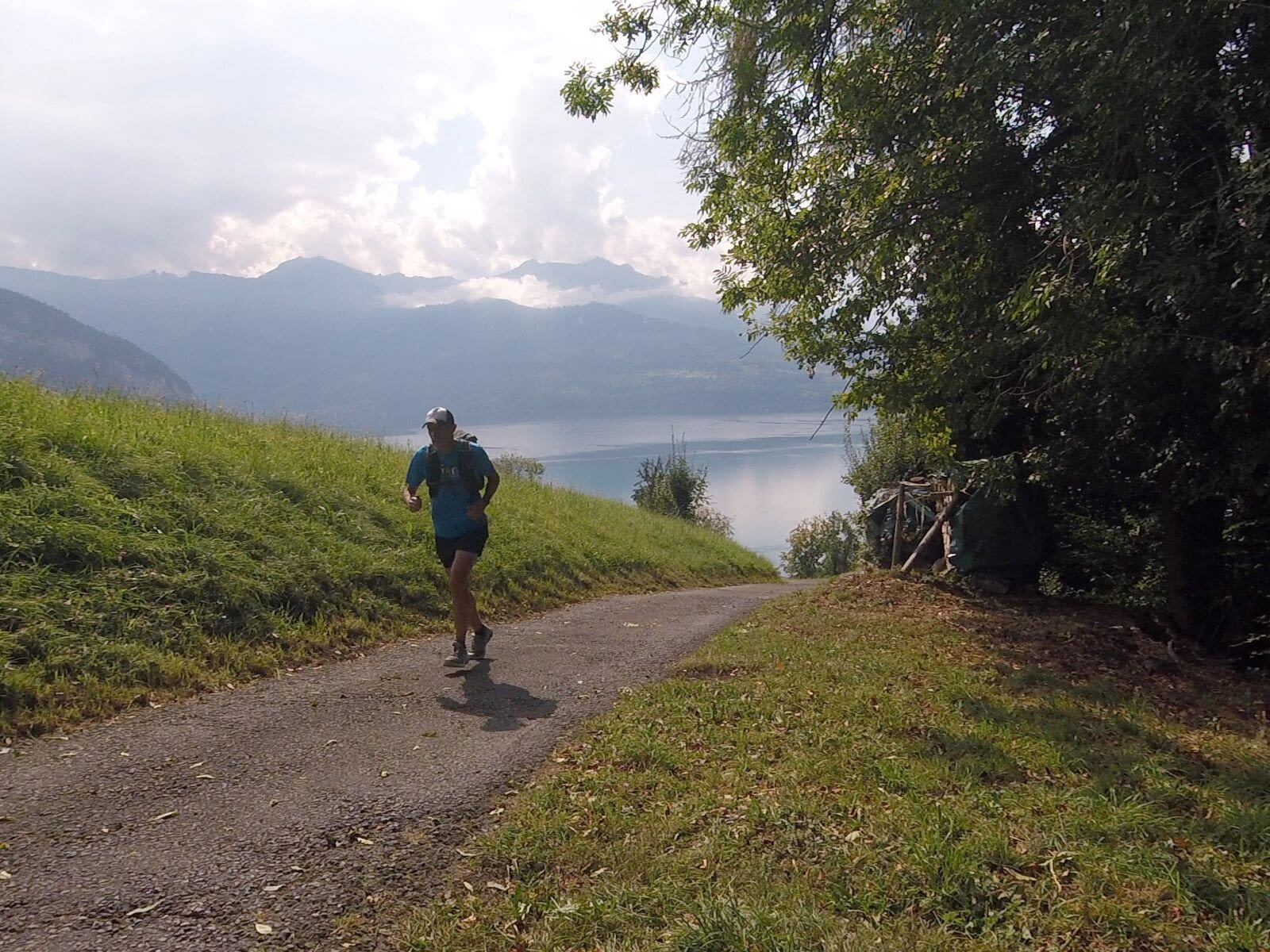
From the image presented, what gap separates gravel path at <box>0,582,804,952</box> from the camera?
283 centimetres

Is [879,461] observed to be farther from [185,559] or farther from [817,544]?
[185,559]

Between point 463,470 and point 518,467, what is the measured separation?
829 inches

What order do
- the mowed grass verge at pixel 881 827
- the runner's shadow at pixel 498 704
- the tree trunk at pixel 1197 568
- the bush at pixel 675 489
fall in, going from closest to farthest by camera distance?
the mowed grass verge at pixel 881 827 → the runner's shadow at pixel 498 704 → the tree trunk at pixel 1197 568 → the bush at pixel 675 489

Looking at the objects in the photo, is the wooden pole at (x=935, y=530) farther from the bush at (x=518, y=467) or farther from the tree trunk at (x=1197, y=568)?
the bush at (x=518, y=467)

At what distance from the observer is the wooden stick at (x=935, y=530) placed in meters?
11.1

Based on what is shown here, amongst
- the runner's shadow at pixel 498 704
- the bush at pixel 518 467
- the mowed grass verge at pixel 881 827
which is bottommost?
the mowed grass verge at pixel 881 827

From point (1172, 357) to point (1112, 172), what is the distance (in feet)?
5.98

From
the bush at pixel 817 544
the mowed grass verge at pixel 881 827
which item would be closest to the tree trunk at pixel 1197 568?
the mowed grass verge at pixel 881 827

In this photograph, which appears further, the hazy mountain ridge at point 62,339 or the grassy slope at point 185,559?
the hazy mountain ridge at point 62,339

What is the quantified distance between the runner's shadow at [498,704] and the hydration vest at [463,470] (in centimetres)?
149

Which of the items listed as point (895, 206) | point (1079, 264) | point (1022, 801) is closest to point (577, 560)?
point (895, 206)

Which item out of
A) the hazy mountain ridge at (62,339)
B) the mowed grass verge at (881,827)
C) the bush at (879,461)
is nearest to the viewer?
the mowed grass verge at (881,827)

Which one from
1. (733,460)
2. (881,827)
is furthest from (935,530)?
(733,460)

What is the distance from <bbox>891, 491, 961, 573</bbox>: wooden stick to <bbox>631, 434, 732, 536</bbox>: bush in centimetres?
2447
